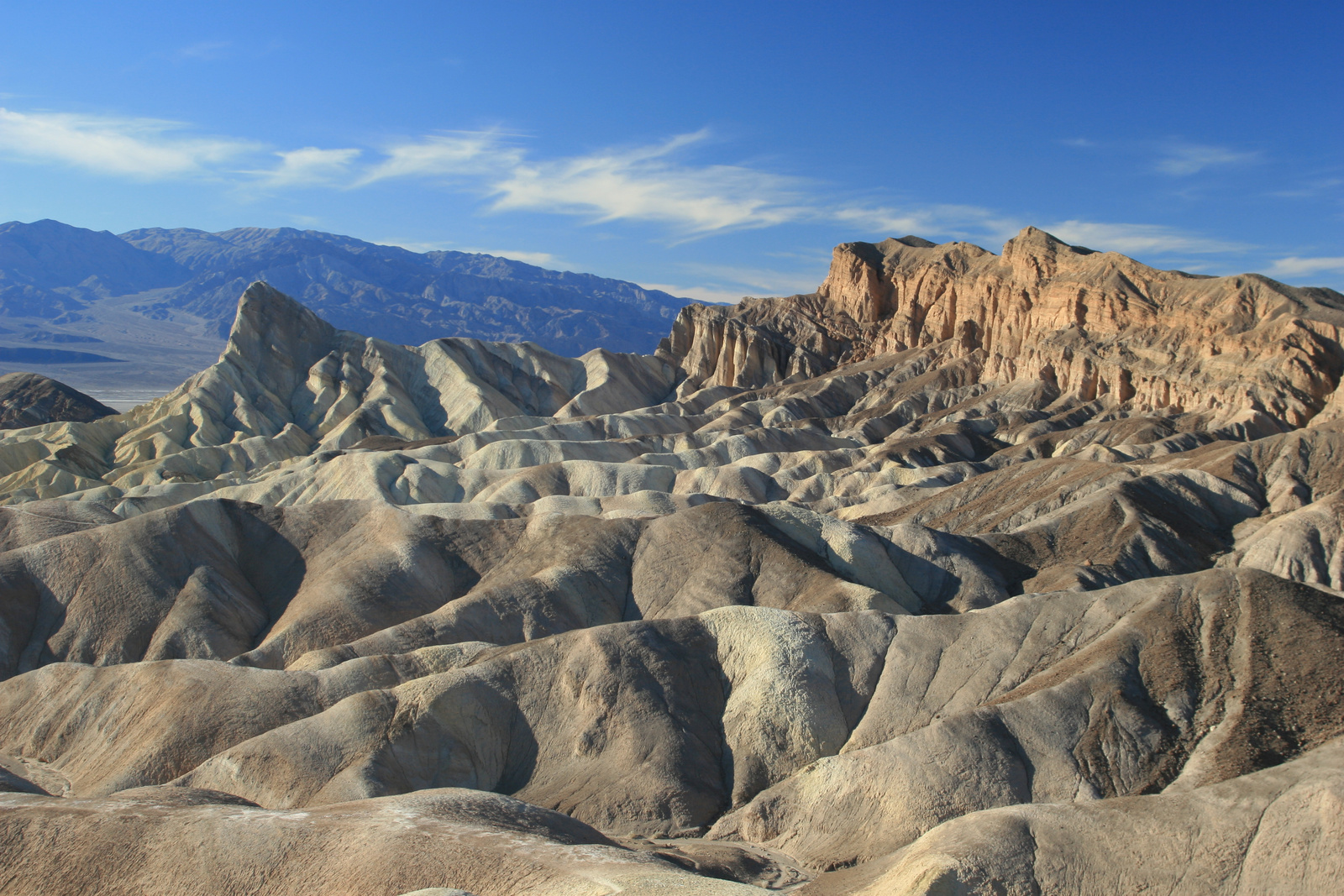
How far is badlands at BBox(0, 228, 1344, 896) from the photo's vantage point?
68.3 feet

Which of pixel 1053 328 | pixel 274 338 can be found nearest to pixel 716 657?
pixel 1053 328

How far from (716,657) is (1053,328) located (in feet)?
246

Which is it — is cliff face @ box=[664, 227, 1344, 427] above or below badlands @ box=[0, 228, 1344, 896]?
above

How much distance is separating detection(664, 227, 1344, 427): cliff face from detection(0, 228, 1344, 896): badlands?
0.56m

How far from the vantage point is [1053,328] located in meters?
98.0

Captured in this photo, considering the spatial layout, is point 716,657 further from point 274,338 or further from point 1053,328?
point 274,338

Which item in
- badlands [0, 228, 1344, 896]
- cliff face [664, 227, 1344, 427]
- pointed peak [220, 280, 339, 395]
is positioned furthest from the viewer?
pointed peak [220, 280, 339, 395]

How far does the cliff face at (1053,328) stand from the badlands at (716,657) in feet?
1.82

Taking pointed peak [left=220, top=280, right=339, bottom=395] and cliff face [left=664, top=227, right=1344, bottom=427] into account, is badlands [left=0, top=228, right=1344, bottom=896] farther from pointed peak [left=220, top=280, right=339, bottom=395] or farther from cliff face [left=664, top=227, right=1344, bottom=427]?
pointed peak [left=220, top=280, right=339, bottom=395]

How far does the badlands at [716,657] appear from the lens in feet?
68.3

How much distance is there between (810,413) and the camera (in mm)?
102188

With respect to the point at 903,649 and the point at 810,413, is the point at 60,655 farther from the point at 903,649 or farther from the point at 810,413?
the point at 810,413

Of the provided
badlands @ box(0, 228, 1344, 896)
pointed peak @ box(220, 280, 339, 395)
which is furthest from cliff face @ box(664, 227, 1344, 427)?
pointed peak @ box(220, 280, 339, 395)

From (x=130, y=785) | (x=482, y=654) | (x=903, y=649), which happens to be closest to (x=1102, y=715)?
(x=903, y=649)
